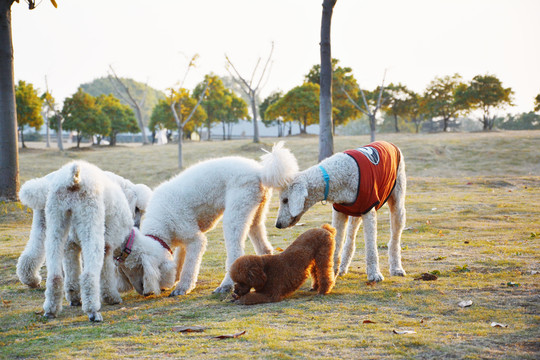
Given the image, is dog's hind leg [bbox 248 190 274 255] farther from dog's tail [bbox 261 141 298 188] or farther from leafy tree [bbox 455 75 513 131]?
leafy tree [bbox 455 75 513 131]

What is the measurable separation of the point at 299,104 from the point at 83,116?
56.4 feet

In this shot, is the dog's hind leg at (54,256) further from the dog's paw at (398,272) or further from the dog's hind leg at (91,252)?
the dog's paw at (398,272)

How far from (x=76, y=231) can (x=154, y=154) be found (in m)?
28.2

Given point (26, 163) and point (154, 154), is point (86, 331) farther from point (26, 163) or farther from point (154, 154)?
point (154, 154)

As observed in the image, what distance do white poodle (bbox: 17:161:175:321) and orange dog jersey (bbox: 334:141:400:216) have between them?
2.42 meters

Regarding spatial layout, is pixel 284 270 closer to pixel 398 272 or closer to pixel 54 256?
pixel 398 272

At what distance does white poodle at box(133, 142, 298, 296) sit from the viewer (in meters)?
5.43

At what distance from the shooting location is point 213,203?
574cm

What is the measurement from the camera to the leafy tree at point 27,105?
34.8m

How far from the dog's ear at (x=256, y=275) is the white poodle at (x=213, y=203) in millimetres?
704

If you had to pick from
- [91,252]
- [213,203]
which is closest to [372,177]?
[213,203]

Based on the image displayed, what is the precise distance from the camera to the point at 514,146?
27.0 meters

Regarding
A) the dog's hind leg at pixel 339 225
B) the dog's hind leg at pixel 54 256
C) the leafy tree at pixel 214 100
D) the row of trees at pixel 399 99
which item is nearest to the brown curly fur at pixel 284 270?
the dog's hind leg at pixel 339 225

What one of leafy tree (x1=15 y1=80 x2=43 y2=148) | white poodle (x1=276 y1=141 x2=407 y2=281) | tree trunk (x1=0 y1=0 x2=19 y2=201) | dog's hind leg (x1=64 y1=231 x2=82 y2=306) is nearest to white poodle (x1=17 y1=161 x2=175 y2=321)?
dog's hind leg (x1=64 y1=231 x2=82 y2=306)
